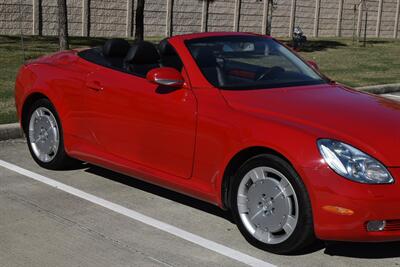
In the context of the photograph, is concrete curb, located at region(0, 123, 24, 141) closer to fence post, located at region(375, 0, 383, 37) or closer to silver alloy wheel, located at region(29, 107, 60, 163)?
silver alloy wheel, located at region(29, 107, 60, 163)

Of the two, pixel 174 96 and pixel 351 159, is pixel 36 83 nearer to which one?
pixel 174 96

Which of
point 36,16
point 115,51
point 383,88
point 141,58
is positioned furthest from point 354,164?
point 36,16

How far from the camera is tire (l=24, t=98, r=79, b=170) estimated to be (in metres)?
6.29

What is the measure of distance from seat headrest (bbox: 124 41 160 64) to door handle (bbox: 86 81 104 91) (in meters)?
0.32

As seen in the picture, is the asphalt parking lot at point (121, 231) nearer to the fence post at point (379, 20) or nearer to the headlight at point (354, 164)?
the headlight at point (354, 164)

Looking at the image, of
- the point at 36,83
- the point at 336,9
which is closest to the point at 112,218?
the point at 36,83

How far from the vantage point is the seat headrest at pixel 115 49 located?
5965mm

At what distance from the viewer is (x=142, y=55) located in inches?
223

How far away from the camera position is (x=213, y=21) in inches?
1203

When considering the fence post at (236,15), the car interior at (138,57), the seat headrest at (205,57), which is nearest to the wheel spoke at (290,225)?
the seat headrest at (205,57)

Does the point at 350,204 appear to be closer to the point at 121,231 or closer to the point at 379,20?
the point at 121,231

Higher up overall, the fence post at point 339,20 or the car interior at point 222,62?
the car interior at point 222,62

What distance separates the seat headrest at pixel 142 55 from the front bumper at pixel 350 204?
6.81ft

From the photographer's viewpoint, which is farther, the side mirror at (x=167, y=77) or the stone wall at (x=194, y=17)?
the stone wall at (x=194, y=17)
